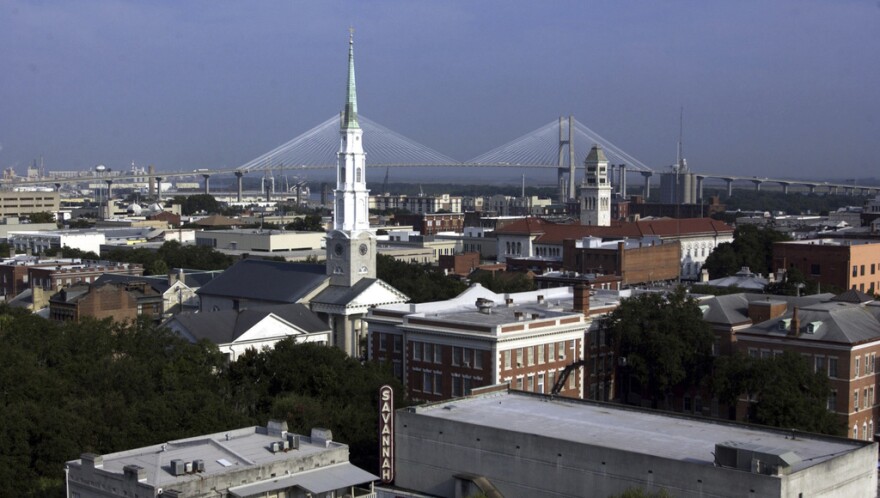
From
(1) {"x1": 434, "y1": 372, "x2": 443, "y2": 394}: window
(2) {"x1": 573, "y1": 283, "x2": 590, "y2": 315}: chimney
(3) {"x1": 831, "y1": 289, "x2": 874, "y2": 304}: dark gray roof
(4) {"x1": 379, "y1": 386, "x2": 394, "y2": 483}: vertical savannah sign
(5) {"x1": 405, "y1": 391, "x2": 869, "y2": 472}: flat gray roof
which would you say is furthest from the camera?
(3) {"x1": 831, "y1": 289, "x2": 874, "y2": 304}: dark gray roof

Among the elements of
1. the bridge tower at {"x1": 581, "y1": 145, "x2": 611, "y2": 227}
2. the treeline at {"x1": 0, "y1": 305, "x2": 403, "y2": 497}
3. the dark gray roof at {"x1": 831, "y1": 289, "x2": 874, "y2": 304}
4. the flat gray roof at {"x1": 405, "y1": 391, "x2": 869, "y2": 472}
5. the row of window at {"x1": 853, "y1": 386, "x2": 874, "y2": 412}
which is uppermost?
the bridge tower at {"x1": 581, "y1": 145, "x2": 611, "y2": 227}

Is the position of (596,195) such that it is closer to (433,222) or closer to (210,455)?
(433,222)

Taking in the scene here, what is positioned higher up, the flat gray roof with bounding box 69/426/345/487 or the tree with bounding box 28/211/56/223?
the tree with bounding box 28/211/56/223

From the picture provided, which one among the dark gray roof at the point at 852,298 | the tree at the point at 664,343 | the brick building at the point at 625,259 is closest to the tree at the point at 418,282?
the brick building at the point at 625,259

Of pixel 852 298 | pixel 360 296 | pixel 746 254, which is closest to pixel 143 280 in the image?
pixel 360 296

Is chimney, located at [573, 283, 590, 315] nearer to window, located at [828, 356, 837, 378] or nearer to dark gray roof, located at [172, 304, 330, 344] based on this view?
window, located at [828, 356, 837, 378]

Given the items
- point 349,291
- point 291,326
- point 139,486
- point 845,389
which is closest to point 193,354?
point 291,326

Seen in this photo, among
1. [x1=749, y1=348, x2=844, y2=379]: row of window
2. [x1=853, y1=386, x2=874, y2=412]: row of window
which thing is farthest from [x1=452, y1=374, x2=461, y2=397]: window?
[x1=853, y1=386, x2=874, y2=412]: row of window
